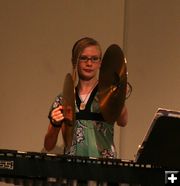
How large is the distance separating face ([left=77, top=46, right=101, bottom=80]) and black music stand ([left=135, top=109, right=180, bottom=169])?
2.35 feet

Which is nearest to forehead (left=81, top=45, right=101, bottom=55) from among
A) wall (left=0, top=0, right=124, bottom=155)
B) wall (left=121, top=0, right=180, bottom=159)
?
wall (left=0, top=0, right=124, bottom=155)

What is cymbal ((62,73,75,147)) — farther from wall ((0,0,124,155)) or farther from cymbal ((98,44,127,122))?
wall ((0,0,124,155))

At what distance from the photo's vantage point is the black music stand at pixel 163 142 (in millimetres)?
1583

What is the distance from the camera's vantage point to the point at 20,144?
9.60 ft

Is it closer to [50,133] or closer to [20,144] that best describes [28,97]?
[20,144]

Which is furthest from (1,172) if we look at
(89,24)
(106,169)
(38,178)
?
(89,24)

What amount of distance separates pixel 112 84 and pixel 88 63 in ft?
0.77

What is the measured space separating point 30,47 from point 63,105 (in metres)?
0.95

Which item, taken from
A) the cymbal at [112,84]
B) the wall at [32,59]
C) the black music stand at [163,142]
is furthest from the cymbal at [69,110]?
the wall at [32,59]

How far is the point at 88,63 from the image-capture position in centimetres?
230

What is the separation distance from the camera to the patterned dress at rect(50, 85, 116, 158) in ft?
7.05

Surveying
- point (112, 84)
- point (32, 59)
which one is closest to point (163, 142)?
point (112, 84)

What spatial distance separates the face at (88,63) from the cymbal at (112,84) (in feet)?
0.44

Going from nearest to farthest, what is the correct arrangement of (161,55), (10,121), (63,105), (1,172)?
(1,172), (63,105), (10,121), (161,55)
